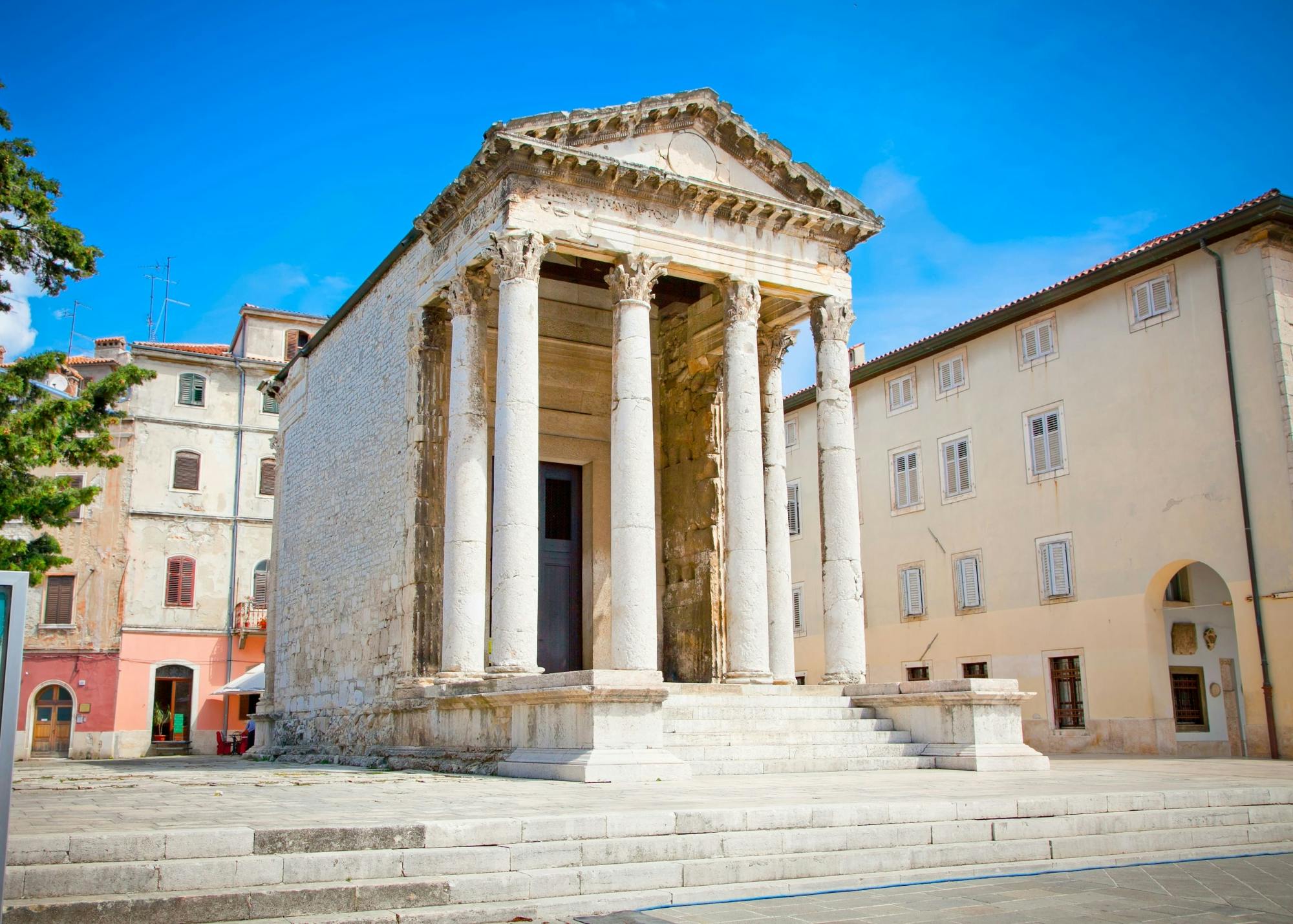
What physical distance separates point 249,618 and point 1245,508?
85.9 ft

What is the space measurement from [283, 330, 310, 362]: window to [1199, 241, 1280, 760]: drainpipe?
89.9ft

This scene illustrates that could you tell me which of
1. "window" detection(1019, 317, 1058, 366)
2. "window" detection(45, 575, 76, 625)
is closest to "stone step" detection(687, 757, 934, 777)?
"window" detection(1019, 317, 1058, 366)

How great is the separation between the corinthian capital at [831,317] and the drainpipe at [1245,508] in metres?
7.39

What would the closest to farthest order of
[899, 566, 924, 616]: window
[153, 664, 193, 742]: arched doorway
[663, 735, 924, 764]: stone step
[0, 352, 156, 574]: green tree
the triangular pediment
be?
1. [663, 735, 924, 764]: stone step
2. the triangular pediment
3. [0, 352, 156, 574]: green tree
4. [899, 566, 924, 616]: window
5. [153, 664, 193, 742]: arched doorway

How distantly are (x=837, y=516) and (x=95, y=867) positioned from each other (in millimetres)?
12519

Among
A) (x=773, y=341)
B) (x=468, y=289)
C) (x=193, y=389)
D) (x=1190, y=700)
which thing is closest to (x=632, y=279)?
(x=468, y=289)

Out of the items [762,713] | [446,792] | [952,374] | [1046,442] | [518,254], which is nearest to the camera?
[446,792]

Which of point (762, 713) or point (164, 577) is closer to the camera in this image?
point (762, 713)

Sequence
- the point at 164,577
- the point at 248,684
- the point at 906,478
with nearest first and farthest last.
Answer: the point at 906,478, the point at 248,684, the point at 164,577

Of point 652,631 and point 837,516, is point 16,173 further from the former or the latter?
point 837,516

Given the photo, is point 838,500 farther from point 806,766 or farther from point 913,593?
point 913,593

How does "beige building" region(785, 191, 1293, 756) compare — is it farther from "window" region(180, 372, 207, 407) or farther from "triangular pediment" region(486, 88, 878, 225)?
"window" region(180, 372, 207, 407)

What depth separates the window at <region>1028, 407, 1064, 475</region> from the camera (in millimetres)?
23516

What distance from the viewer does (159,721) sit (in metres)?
32.3
